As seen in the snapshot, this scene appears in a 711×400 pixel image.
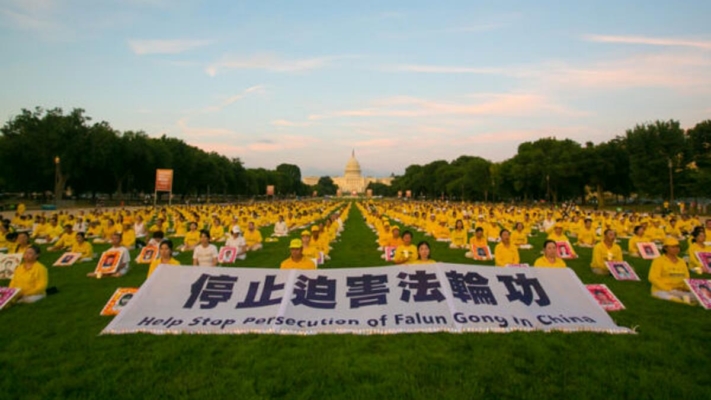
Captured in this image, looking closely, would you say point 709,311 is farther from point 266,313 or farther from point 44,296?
point 44,296

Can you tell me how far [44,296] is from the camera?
9594mm

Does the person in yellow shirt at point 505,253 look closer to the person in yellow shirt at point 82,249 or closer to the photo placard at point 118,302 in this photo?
the photo placard at point 118,302

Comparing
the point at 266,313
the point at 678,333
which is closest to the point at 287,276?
the point at 266,313

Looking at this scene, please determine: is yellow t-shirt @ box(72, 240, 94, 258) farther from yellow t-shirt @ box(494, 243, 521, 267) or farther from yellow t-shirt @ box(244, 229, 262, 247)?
yellow t-shirt @ box(494, 243, 521, 267)

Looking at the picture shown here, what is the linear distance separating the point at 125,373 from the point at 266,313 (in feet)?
7.06

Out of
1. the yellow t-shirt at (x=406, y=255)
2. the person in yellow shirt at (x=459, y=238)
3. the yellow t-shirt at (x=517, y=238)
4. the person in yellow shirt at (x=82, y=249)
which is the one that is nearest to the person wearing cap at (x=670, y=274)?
the yellow t-shirt at (x=406, y=255)

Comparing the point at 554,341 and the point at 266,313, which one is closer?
the point at 554,341

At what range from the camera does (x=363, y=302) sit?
758cm

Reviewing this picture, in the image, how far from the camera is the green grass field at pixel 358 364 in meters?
5.28

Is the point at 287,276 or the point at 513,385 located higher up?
the point at 287,276

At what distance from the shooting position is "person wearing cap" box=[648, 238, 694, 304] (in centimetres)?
908

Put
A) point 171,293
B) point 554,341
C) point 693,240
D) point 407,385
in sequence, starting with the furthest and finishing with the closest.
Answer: point 693,240, point 171,293, point 554,341, point 407,385

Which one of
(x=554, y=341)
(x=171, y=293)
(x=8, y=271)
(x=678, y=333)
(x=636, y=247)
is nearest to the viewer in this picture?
(x=554, y=341)

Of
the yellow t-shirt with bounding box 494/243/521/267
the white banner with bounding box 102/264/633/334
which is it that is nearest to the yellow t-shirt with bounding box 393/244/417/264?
the white banner with bounding box 102/264/633/334
